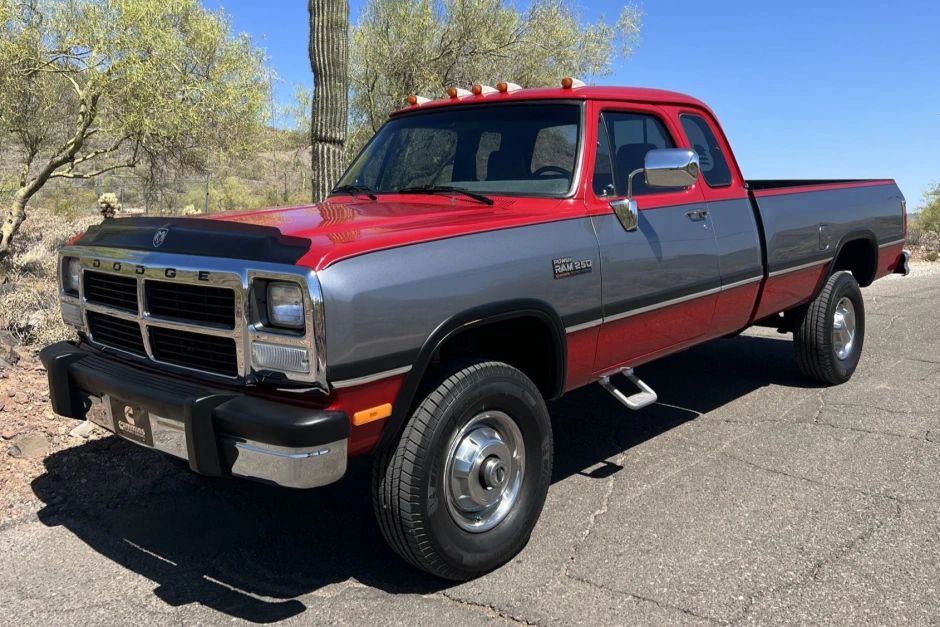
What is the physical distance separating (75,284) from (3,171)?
11554mm

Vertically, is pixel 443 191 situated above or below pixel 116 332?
above

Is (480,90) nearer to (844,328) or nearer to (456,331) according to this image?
(456,331)

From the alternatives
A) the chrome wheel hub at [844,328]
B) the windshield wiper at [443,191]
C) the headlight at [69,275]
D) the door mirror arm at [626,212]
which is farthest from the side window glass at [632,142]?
the headlight at [69,275]

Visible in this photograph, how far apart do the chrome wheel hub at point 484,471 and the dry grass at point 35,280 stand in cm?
225

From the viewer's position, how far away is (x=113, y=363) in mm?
3436

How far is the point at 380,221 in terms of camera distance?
339 cm

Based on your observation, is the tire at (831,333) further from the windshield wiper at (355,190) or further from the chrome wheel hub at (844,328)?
the windshield wiper at (355,190)

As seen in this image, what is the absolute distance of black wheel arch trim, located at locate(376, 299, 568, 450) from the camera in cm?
297

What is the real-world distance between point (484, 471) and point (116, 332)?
1684 mm

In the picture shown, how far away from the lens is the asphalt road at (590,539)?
3074mm

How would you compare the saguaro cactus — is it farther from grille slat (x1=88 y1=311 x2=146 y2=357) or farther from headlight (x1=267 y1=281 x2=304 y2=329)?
headlight (x1=267 y1=281 x2=304 y2=329)

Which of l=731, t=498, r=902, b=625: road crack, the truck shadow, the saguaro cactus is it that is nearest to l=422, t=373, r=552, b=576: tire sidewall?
the truck shadow

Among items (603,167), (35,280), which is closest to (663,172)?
(603,167)

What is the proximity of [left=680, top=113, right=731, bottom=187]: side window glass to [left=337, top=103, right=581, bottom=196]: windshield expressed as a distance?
1159 mm
